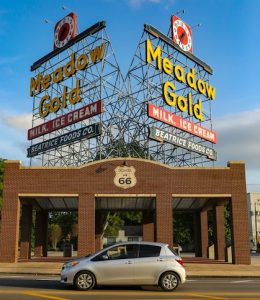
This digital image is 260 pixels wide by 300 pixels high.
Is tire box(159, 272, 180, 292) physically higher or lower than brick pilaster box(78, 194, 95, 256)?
lower

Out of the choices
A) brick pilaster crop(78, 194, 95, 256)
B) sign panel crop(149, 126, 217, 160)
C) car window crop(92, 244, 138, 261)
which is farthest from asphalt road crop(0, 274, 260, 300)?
sign panel crop(149, 126, 217, 160)

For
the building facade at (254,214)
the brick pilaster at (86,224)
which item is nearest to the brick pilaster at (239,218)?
the brick pilaster at (86,224)

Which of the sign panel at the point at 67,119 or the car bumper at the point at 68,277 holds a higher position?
the sign panel at the point at 67,119

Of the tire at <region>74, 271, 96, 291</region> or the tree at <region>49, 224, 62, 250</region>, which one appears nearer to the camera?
the tire at <region>74, 271, 96, 291</region>

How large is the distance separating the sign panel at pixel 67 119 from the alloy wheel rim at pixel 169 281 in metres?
23.5

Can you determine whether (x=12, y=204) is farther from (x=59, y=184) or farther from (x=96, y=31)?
(x=96, y=31)

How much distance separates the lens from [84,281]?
14156 millimetres

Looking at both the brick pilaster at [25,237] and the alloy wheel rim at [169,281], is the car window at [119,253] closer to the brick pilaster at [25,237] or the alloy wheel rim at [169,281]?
the alloy wheel rim at [169,281]

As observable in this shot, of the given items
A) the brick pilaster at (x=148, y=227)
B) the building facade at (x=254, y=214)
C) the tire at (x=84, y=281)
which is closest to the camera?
the tire at (x=84, y=281)

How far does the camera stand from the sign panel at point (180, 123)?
124 ft

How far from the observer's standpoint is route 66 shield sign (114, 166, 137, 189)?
92.7 feet

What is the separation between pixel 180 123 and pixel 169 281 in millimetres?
27715

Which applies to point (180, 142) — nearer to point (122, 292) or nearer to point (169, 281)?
point (169, 281)

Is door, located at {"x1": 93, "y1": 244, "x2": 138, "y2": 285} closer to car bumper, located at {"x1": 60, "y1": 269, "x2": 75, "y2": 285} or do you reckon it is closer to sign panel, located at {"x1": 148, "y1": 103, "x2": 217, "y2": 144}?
car bumper, located at {"x1": 60, "y1": 269, "x2": 75, "y2": 285}
